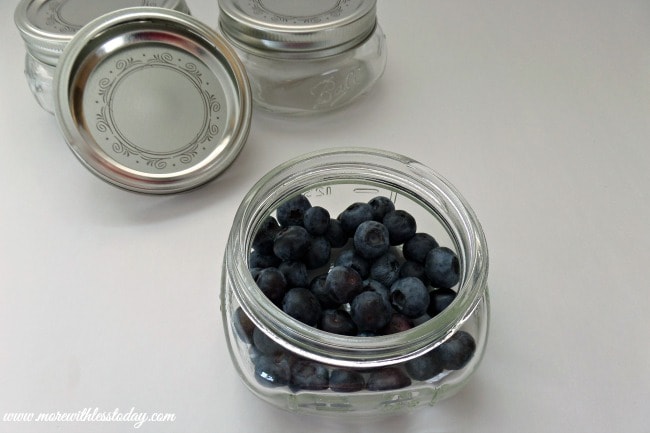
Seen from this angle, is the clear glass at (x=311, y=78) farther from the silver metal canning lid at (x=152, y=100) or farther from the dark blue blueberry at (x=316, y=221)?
the dark blue blueberry at (x=316, y=221)

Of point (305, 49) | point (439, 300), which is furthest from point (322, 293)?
point (305, 49)

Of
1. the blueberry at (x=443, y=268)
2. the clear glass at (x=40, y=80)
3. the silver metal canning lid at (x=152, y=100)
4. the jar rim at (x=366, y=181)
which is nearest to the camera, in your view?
the jar rim at (x=366, y=181)

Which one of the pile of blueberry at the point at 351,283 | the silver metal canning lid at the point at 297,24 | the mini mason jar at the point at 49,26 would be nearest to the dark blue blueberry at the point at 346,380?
the pile of blueberry at the point at 351,283

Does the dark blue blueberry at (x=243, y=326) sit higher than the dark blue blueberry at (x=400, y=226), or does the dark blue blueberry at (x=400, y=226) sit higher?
the dark blue blueberry at (x=400, y=226)

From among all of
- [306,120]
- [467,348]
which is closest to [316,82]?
[306,120]

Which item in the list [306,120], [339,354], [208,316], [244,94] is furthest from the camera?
[306,120]

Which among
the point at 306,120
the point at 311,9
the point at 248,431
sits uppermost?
the point at 311,9

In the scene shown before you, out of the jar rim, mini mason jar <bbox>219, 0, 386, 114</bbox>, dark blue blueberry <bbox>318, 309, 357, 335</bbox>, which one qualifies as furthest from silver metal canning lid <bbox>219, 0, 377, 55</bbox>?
dark blue blueberry <bbox>318, 309, 357, 335</bbox>

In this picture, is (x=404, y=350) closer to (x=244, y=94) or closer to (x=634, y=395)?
(x=634, y=395)
